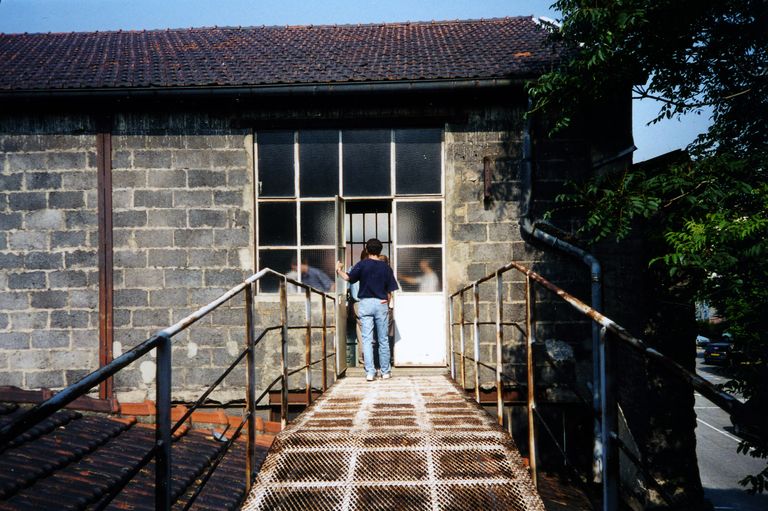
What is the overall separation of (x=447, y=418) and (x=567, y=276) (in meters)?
3.37

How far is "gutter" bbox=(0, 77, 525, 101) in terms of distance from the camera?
239 inches

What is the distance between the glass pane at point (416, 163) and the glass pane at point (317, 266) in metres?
1.18

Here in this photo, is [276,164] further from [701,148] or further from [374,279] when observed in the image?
[701,148]

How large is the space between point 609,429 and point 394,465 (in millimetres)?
1080

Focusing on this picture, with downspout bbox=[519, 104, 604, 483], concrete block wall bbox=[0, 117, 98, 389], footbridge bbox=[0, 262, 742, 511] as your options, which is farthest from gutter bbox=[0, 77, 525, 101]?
footbridge bbox=[0, 262, 742, 511]

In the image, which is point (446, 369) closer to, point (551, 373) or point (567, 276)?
point (551, 373)

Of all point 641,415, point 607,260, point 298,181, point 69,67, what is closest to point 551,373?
point 641,415

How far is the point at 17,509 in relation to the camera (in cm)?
333

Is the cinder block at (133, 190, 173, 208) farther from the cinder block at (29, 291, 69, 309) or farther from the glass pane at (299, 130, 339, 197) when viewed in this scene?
Answer: the glass pane at (299, 130, 339, 197)

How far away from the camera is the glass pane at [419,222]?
255 inches

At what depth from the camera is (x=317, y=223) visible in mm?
6488

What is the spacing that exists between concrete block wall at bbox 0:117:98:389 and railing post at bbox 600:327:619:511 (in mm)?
5912

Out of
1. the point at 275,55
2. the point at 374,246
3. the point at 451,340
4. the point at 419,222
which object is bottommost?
the point at 451,340

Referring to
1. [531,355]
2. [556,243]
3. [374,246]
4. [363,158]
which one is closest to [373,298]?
[374,246]
